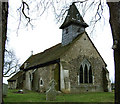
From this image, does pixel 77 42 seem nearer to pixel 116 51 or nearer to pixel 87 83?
pixel 87 83

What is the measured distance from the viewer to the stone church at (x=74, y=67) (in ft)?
57.5

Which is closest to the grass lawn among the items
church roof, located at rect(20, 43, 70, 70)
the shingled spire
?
church roof, located at rect(20, 43, 70, 70)

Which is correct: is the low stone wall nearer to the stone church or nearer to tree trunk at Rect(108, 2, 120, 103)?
the stone church

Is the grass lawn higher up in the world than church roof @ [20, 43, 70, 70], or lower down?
lower down

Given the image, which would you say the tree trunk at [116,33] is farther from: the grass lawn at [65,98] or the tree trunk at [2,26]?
the grass lawn at [65,98]

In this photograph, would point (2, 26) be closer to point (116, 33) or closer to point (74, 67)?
point (116, 33)

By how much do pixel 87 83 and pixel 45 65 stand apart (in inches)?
240

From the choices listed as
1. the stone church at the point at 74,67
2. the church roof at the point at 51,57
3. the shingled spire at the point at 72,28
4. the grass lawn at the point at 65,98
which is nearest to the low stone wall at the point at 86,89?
the stone church at the point at 74,67

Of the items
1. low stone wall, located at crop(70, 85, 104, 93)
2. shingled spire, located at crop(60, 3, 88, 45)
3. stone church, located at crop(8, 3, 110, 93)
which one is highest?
shingled spire, located at crop(60, 3, 88, 45)

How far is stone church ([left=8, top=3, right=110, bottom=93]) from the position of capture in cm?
1752

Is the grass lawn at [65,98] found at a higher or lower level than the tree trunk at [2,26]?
lower

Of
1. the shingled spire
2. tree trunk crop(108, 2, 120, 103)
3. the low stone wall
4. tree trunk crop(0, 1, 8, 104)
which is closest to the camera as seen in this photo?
tree trunk crop(0, 1, 8, 104)

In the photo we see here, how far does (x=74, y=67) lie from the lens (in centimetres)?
1845

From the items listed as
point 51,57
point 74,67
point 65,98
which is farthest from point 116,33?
point 51,57
